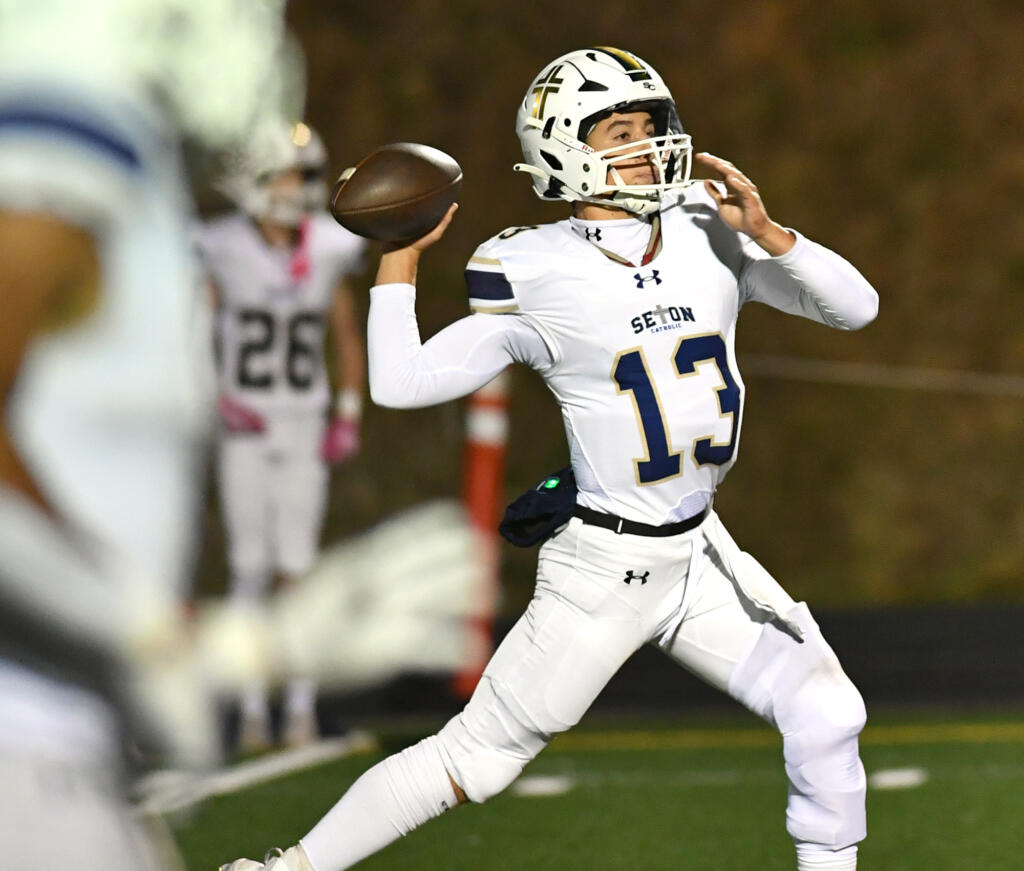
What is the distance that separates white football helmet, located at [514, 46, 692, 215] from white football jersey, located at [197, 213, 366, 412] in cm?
222

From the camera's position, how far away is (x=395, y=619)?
4.55 feet

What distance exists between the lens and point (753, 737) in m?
5.30

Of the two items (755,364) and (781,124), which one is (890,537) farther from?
(781,124)

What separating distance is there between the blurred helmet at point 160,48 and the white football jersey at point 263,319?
390 centimetres

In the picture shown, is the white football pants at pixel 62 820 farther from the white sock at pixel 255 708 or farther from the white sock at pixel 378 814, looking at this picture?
the white sock at pixel 255 708

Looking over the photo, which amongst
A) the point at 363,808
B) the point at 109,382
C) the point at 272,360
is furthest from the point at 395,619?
the point at 272,360

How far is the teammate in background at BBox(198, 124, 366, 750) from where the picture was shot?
17.1 ft

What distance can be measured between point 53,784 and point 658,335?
1721 mm

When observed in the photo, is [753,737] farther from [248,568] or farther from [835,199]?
[835,199]

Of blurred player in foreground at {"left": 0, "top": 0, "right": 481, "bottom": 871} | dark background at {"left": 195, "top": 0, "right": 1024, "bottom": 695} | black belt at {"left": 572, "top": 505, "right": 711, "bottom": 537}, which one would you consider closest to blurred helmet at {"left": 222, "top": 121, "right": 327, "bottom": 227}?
black belt at {"left": 572, "top": 505, "right": 711, "bottom": 537}

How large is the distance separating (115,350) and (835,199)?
26.9 feet

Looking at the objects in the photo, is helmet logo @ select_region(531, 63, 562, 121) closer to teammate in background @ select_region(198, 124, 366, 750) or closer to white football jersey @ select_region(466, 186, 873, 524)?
white football jersey @ select_region(466, 186, 873, 524)

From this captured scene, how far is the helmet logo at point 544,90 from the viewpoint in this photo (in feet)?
10.2

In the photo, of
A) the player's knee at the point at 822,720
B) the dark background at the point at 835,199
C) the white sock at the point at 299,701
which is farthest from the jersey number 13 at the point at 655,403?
the dark background at the point at 835,199
